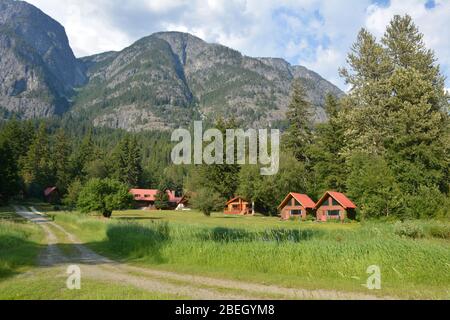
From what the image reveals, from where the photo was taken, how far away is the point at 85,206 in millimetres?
54156

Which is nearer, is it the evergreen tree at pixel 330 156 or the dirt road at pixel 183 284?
the dirt road at pixel 183 284

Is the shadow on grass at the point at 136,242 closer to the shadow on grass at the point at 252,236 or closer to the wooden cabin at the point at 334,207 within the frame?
the shadow on grass at the point at 252,236

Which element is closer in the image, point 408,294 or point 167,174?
point 408,294

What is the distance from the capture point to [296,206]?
65375 millimetres

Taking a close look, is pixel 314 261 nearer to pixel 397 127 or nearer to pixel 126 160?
pixel 397 127

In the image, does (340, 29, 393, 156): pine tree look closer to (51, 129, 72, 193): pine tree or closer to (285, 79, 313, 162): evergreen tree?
(285, 79, 313, 162): evergreen tree

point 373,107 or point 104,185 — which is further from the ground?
point 373,107

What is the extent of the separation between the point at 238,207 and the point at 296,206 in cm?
2057

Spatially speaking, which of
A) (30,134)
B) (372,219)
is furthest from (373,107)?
(30,134)

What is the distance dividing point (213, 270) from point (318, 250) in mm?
4608

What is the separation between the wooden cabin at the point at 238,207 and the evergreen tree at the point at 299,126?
14375 mm

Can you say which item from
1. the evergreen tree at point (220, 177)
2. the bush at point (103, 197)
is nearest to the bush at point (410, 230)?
the bush at point (103, 197)

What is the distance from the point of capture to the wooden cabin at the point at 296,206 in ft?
212

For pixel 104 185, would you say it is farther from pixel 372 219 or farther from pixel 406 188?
pixel 406 188
